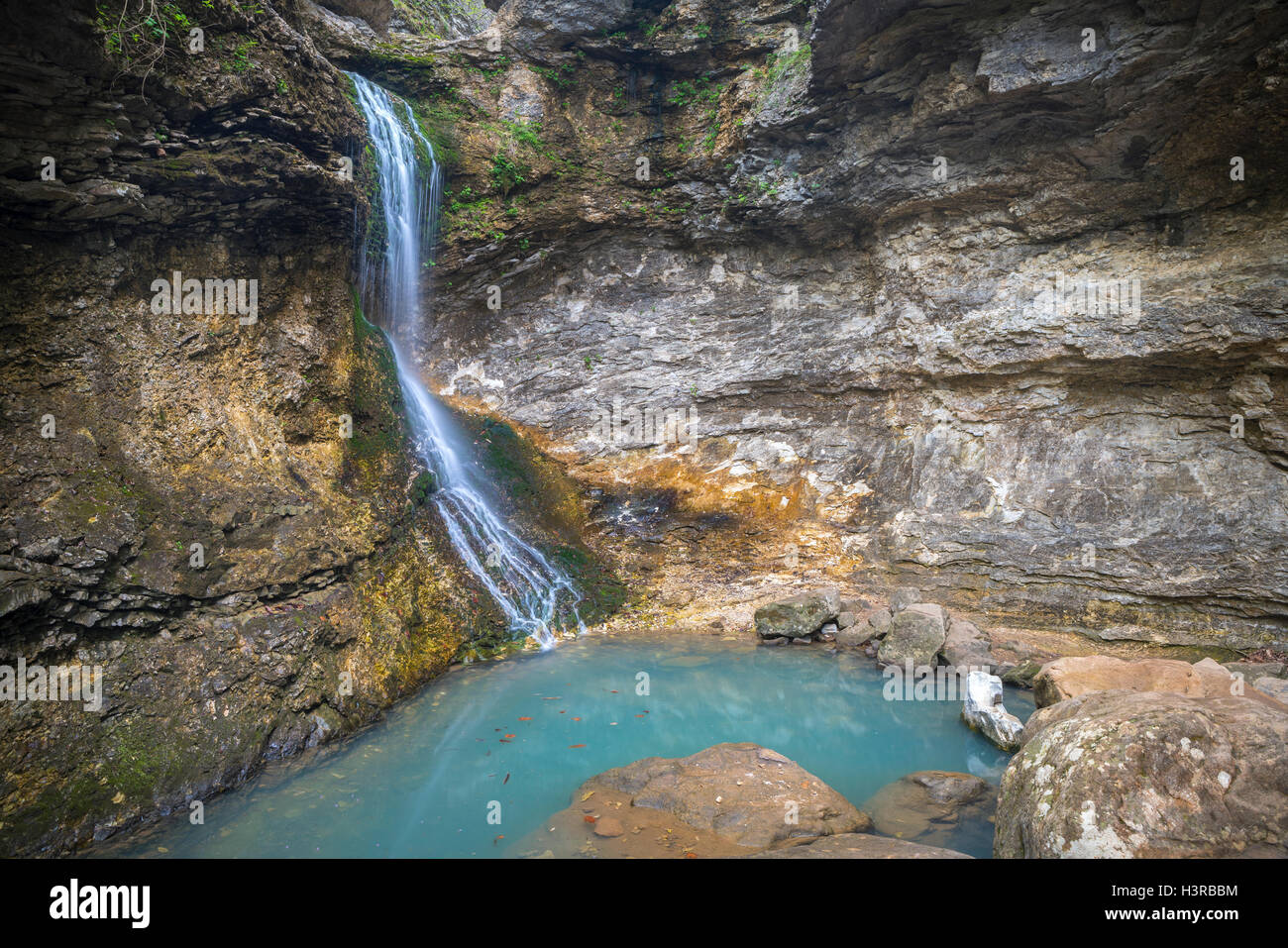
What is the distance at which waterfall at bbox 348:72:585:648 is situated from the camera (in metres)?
9.77

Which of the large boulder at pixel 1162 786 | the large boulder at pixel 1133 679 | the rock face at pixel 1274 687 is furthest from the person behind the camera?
the rock face at pixel 1274 687

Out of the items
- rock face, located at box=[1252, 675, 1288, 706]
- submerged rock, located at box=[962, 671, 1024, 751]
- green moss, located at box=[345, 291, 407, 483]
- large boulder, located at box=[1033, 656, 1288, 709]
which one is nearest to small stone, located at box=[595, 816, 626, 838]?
large boulder, located at box=[1033, 656, 1288, 709]

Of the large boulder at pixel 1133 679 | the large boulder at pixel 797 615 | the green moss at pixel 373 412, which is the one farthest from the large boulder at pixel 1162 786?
the green moss at pixel 373 412

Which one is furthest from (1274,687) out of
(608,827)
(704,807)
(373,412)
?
(373,412)

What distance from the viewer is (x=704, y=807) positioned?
4.77m

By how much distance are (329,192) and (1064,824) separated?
9381 millimetres

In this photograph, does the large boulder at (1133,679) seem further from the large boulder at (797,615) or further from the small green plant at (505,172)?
the small green plant at (505,172)

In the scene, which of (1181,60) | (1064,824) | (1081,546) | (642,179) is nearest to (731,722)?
(1064,824)

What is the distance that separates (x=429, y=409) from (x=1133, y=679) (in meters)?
10.2

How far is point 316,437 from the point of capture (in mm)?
8422

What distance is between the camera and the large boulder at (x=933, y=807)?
470cm

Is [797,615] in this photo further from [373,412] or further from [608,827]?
[373,412]

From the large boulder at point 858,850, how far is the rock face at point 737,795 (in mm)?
208

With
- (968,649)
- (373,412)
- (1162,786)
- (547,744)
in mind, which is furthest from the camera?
(373,412)
